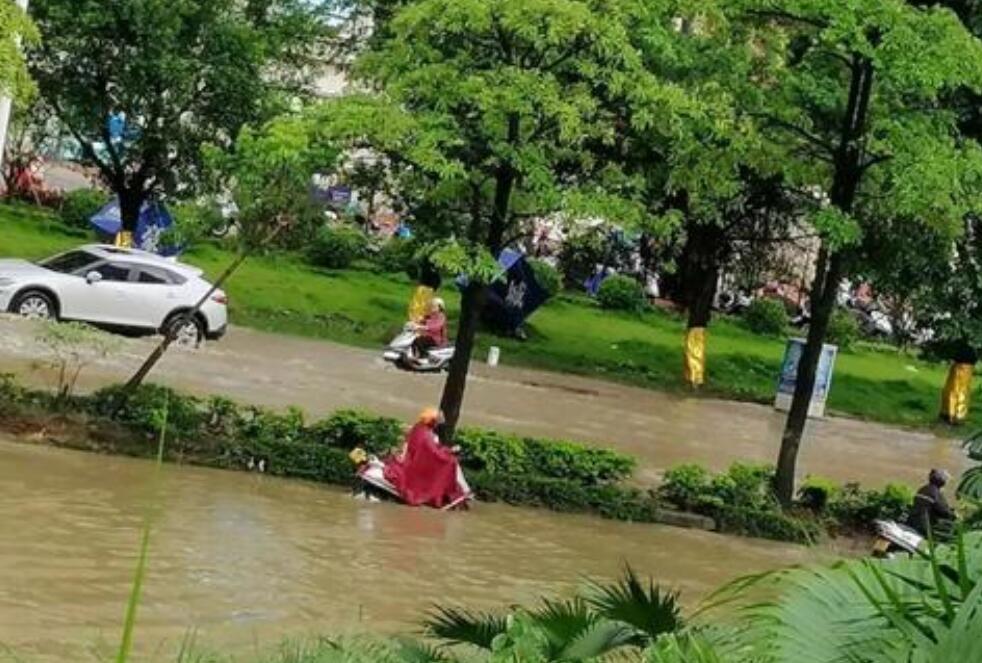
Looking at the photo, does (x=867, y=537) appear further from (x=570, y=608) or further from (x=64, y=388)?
(x=570, y=608)

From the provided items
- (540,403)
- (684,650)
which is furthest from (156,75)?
(684,650)

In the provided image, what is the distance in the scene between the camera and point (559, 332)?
123 feet

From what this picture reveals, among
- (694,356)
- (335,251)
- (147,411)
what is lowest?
(147,411)

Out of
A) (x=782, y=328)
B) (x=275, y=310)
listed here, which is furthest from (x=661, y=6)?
(x=782, y=328)

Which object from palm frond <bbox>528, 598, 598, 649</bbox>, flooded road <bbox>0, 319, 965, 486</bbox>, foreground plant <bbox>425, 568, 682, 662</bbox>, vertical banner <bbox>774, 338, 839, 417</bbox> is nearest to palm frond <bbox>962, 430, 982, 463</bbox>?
foreground plant <bbox>425, 568, 682, 662</bbox>

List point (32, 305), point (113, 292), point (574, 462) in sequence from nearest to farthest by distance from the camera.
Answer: point (574, 462) → point (32, 305) → point (113, 292)

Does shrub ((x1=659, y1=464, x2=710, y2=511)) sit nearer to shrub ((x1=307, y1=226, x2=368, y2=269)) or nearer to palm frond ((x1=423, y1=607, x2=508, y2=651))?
palm frond ((x1=423, y1=607, x2=508, y2=651))

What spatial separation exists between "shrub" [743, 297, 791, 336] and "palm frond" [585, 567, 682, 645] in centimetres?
4036

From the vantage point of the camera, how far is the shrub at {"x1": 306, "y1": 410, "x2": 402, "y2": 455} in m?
18.8

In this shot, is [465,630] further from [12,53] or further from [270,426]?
[270,426]

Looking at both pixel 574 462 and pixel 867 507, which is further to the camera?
pixel 867 507

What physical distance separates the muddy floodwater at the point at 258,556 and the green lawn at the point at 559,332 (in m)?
14.8

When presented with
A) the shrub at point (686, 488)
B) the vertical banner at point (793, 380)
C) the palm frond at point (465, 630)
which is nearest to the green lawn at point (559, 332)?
the vertical banner at point (793, 380)

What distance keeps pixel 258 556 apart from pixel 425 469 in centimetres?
379
